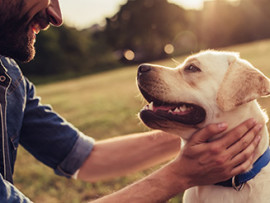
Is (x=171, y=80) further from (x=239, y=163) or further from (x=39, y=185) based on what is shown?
(x=39, y=185)

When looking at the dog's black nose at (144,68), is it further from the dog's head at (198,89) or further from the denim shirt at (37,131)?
the denim shirt at (37,131)

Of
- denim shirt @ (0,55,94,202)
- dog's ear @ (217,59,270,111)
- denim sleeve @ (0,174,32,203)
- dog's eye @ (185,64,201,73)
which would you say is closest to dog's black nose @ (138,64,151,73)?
dog's eye @ (185,64,201,73)

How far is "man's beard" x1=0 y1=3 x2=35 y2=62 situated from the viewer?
2.92 m

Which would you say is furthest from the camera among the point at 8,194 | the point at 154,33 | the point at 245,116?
the point at 154,33

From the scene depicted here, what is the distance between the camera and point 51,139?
3330 mm

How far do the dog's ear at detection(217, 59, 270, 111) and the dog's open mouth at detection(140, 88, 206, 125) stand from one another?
0.66 feet

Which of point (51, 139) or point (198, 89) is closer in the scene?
point (198, 89)

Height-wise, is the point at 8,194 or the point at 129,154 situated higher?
the point at 8,194

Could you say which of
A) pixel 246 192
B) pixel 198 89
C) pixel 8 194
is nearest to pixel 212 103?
pixel 198 89

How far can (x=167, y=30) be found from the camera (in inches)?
1998

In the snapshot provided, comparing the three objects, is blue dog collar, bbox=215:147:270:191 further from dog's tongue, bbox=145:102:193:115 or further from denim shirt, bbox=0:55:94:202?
denim shirt, bbox=0:55:94:202

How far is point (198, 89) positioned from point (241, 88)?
41cm

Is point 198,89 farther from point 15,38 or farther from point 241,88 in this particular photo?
point 15,38

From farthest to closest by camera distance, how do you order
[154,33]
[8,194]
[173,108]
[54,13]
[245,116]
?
[154,33] < [54,13] < [173,108] < [245,116] < [8,194]
